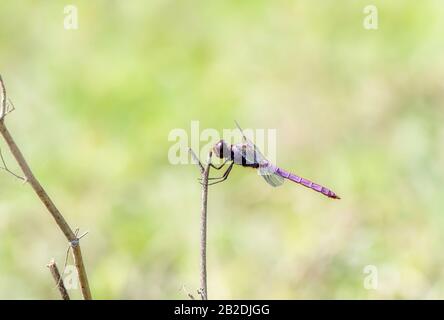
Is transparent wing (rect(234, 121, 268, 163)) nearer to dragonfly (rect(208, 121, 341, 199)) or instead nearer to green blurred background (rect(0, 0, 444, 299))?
dragonfly (rect(208, 121, 341, 199))

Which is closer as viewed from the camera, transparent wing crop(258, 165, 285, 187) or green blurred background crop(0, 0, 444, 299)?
transparent wing crop(258, 165, 285, 187)

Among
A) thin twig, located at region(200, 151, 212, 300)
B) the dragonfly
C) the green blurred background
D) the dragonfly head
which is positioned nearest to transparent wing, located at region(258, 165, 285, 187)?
the dragonfly

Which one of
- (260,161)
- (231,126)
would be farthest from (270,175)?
(231,126)

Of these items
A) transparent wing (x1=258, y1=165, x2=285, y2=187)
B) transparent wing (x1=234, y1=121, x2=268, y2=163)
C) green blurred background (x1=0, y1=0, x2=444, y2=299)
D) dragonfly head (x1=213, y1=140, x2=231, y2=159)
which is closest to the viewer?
dragonfly head (x1=213, y1=140, x2=231, y2=159)

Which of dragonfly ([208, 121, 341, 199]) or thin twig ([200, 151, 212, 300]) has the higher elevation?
dragonfly ([208, 121, 341, 199])

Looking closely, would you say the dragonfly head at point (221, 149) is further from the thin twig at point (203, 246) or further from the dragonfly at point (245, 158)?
the thin twig at point (203, 246)

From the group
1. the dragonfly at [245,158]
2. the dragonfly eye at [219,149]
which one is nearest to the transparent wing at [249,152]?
the dragonfly at [245,158]
